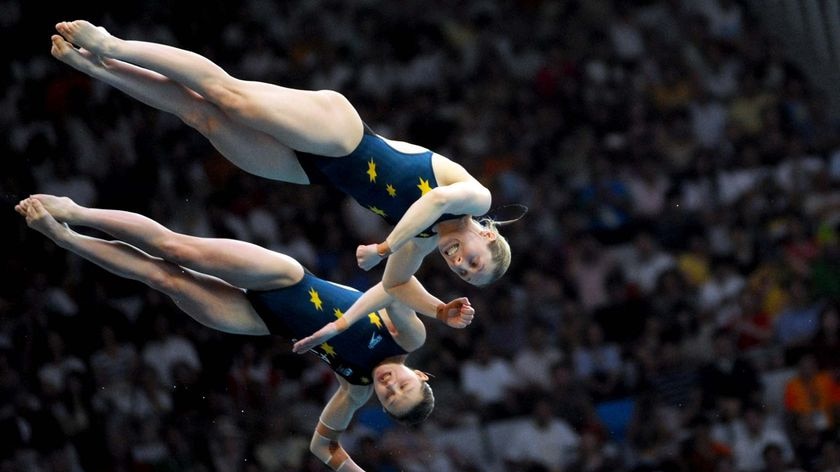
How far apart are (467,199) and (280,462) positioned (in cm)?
401

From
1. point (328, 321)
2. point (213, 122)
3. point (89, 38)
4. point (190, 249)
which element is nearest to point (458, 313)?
point (328, 321)

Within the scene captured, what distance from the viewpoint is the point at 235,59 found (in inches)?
476

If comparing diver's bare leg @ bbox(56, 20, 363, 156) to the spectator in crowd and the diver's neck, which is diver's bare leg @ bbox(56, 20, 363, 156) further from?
the spectator in crowd

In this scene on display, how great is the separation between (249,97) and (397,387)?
152cm

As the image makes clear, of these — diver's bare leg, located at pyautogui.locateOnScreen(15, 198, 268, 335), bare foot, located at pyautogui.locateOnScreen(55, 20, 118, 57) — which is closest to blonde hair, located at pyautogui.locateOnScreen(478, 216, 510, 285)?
diver's bare leg, located at pyautogui.locateOnScreen(15, 198, 268, 335)

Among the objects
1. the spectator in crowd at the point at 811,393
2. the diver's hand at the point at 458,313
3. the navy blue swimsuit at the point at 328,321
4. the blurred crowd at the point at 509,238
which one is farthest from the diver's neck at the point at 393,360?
the spectator in crowd at the point at 811,393

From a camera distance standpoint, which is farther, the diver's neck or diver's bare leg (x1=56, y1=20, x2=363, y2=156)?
the diver's neck

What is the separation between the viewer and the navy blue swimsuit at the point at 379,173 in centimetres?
639

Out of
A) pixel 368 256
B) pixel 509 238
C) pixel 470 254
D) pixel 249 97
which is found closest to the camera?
pixel 368 256

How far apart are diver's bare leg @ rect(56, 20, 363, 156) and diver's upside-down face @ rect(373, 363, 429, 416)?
1.06m

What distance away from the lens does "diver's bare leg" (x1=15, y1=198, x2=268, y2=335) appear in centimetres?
649

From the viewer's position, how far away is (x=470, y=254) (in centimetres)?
616

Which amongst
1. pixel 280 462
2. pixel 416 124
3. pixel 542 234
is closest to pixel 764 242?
pixel 542 234

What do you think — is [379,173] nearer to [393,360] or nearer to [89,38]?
[393,360]
